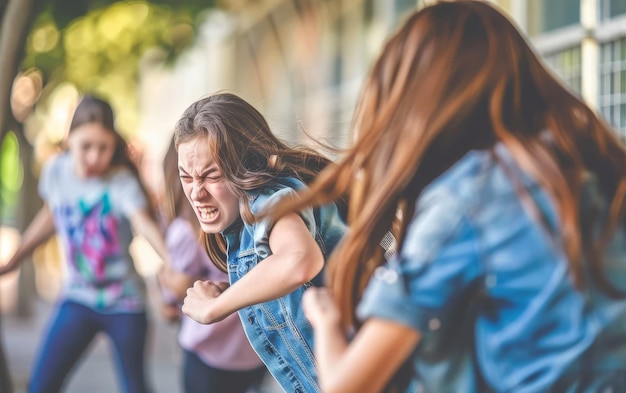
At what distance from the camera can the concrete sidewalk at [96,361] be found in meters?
9.73

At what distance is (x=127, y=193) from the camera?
5750 millimetres

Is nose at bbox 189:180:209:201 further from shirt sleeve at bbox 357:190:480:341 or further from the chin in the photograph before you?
shirt sleeve at bbox 357:190:480:341

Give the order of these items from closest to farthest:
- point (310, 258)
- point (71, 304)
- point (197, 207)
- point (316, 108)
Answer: point (310, 258) → point (197, 207) → point (71, 304) → point (316, 108)

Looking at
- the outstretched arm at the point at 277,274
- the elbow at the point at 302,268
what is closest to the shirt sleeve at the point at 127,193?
the outstretched arm at the point at 277,274

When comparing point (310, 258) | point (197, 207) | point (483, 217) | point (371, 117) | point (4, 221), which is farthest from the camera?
point (4, 221)

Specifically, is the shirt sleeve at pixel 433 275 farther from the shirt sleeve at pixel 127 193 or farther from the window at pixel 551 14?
the window at pixel 551 14

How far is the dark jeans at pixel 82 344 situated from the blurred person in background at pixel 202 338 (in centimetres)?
38

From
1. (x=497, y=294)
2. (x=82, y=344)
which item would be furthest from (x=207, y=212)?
(x=82, y=344)

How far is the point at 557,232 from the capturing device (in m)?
2.08

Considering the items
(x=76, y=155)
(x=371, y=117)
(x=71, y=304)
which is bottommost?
(x=71, y=304)

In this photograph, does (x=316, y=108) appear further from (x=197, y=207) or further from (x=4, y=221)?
(x=4, y=221)

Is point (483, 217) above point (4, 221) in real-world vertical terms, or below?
above

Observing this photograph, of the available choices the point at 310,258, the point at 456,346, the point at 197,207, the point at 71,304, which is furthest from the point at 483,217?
the point at 71,304

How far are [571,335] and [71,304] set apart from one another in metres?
3.87
